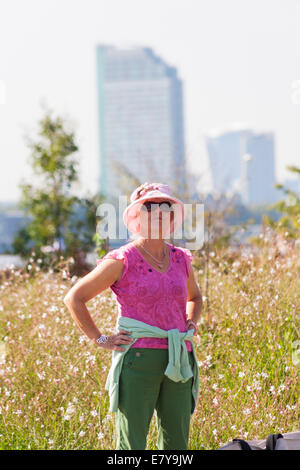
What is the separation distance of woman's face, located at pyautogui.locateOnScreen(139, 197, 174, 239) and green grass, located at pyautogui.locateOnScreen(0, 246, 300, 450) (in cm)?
121

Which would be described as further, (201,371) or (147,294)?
(201,371)

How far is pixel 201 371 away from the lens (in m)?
4.00

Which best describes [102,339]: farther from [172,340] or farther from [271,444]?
[271,444]

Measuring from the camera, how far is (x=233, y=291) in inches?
205

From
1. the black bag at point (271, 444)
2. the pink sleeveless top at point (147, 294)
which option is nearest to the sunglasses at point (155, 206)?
the pink sleeveless top at point (147, 294)

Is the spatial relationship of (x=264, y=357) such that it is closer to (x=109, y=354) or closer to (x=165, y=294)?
(x=109, y=354)

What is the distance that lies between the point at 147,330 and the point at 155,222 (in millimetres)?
449

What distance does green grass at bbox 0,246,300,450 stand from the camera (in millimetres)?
3463

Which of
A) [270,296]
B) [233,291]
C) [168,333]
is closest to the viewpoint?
[168,333]

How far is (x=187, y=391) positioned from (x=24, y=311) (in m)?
2.96

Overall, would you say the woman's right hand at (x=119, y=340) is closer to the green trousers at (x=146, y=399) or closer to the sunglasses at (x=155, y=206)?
the green trousers at (x=146, y=399)

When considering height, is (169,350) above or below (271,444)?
above

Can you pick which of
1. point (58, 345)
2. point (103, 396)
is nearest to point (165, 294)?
point (103, 396)

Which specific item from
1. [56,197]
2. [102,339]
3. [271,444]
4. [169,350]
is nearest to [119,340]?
[102,339]
